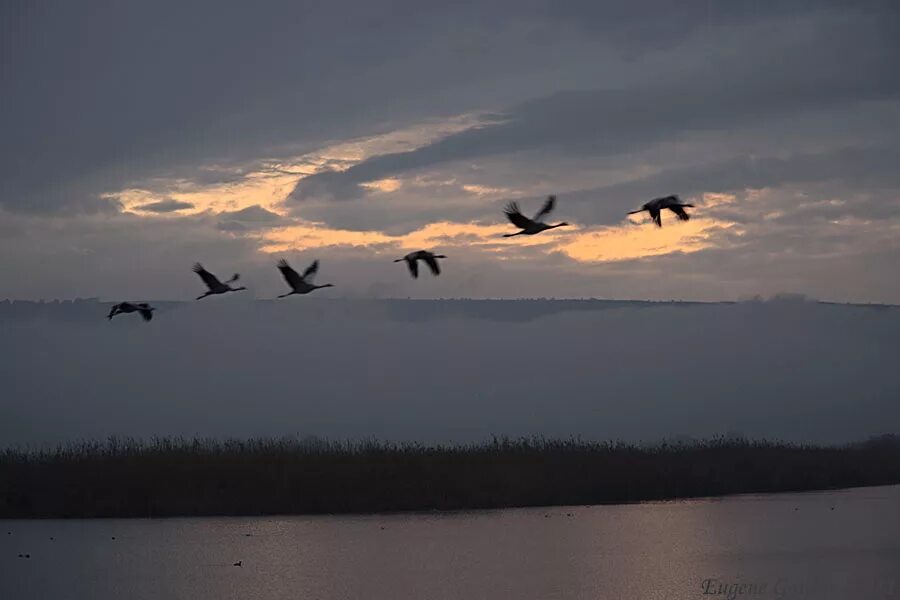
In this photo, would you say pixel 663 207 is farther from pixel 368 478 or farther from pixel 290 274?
pixel 368 478

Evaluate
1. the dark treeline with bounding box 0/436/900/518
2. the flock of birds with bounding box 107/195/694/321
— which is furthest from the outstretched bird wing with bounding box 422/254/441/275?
the dark treeline with bounding box 0/436/900/518

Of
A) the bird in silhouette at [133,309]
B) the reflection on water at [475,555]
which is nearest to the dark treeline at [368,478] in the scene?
the reflection on water at [475,555]

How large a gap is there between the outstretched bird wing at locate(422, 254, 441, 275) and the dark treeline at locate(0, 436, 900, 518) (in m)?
11.3

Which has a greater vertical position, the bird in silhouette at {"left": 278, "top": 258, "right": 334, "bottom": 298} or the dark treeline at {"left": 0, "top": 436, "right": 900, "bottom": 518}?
the bird in silhouette at {"left": 278, "top": 258, "right": 334, "bottom": 298}

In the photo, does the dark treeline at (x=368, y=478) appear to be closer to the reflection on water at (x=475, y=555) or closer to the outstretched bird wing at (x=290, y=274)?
the reflection on water at (x=475, y=555)

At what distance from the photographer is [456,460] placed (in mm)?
30297

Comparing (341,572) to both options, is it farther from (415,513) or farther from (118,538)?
(415,513)

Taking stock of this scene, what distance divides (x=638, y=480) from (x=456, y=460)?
4144mm

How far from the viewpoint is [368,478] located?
92.5 ft

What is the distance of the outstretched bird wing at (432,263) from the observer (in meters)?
17.1

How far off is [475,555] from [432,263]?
5.17m

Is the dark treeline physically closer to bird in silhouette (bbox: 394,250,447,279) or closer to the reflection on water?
the reflection on water

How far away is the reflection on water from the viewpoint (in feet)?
55.8

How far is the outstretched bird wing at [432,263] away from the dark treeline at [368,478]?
11.3 m
